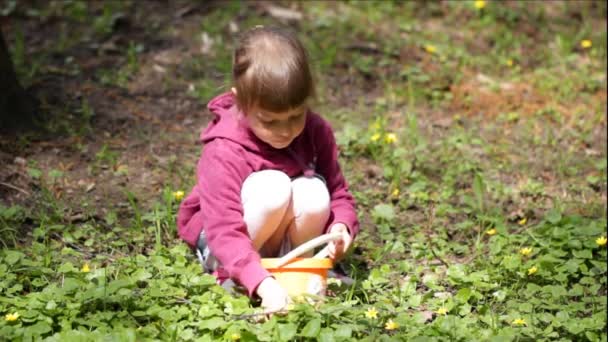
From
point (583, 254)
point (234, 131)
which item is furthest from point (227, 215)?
point (583, 254)

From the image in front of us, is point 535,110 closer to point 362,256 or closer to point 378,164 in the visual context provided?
point 378,164

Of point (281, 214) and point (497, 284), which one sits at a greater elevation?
point (281, 214)

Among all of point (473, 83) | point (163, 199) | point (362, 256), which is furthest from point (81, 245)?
point (473, 83)

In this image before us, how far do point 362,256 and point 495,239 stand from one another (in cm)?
52

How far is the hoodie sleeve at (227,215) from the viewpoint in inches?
101

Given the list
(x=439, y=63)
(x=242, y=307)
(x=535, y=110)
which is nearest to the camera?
(x=242, y=307)

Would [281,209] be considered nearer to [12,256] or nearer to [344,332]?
[344,332]

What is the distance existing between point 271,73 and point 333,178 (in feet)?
1.89

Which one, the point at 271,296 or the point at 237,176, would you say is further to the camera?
the point at 237,176

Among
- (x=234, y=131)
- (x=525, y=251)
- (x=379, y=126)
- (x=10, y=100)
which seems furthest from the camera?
(x=379, y=126)

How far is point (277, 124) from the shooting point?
2.64 meters

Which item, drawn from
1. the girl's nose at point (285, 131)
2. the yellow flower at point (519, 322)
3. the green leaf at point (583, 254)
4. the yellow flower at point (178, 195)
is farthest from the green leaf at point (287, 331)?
the green leaf at point (583, 254)

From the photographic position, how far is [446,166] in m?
3.96

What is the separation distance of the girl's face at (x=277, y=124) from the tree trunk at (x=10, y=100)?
5.08 ft
